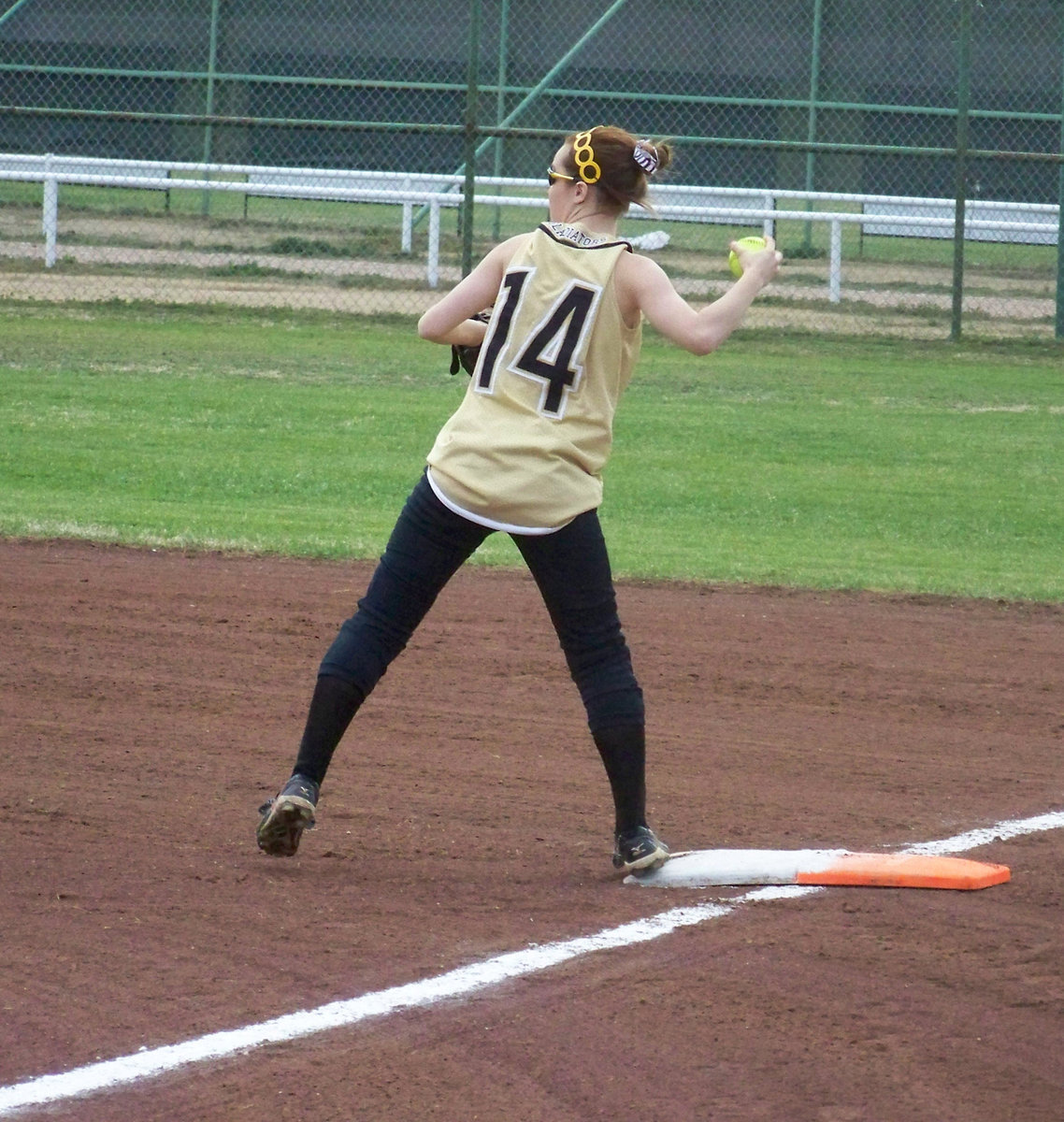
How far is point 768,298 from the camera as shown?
19109 millimetres

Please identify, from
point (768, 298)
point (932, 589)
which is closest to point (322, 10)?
point (768, 298)

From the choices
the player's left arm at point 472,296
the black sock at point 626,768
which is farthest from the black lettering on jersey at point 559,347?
the black sock at point 626,768

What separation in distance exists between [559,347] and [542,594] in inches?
24.4

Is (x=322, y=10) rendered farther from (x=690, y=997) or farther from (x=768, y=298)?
(x=690, y=997)

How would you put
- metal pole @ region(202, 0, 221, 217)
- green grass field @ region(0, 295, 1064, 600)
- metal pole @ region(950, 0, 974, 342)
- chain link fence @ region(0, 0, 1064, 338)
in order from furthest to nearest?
metal pole @ region(202, 0, 221, 217) → chain link fence @ region(0, 0, 1064, 338) → metal pole @ region(950, 0, 974, 342) → green grass field @ region(0, 295, 1064, 600)

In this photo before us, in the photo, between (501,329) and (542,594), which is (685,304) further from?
(542,594)

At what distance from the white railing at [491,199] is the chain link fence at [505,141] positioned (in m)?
0.06

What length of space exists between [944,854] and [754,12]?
53.1 feet

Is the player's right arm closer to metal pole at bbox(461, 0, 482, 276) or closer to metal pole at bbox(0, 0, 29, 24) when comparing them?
metal pole at bbox(461, 0, 482, 276)

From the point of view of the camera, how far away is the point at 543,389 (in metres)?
4.20

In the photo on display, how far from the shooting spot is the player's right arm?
4008 millimetres

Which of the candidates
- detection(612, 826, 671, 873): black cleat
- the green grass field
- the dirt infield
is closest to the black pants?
detection(612, 826, 671, 873): black cleat

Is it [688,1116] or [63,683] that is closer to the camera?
Answer: [688,1116]

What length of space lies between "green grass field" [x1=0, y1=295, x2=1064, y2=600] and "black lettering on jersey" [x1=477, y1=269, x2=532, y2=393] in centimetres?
465
